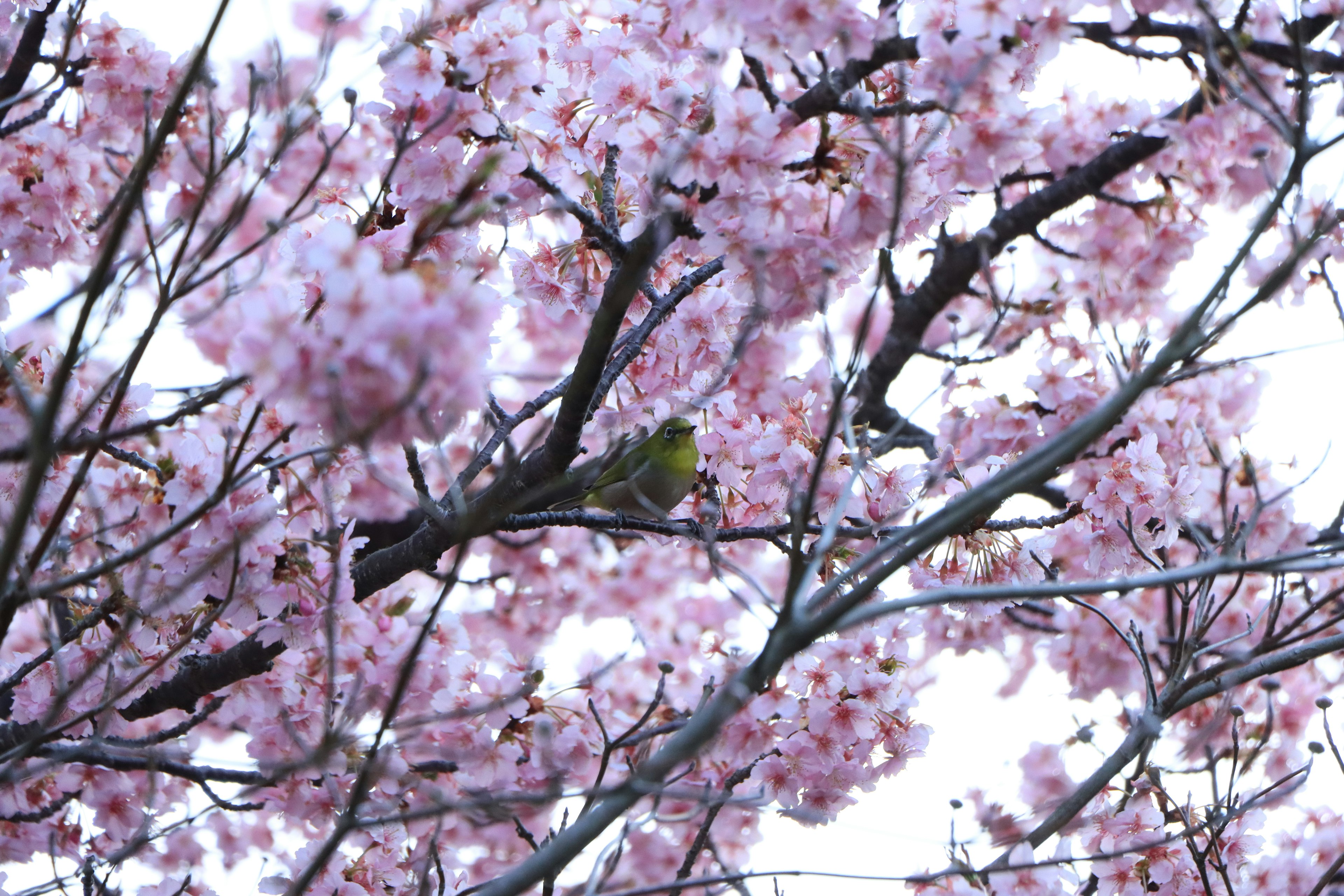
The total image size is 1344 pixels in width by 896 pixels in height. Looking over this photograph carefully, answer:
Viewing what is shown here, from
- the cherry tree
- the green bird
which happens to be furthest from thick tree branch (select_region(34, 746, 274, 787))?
the green bird

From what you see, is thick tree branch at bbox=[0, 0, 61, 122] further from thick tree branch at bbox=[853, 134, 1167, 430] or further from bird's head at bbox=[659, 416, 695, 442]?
thick tree branch at bbox=[853, 134, 1167, 430]

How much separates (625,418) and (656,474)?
87cm

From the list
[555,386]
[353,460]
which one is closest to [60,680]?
[353,460]

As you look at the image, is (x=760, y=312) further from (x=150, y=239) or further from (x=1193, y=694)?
(x=1193, y=694)

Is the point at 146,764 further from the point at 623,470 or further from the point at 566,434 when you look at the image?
the point at 623,470

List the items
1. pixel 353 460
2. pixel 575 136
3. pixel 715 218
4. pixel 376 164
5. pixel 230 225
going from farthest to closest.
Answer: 1. pixel 376 164
2. pixel 353 460
3. pixel 575 136
4. pixel 715 218
5. pixel 230 225

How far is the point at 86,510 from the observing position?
4.15m

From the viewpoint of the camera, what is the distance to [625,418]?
14.5 feet

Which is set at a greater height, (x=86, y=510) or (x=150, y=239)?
(x=86, y=510)

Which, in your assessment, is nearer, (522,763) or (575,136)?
(575,136)

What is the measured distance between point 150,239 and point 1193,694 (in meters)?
3.08

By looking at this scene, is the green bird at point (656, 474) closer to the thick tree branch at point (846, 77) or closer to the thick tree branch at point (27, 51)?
the thick tree branch at point (846, 77)

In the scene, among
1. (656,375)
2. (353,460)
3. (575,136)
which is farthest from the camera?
(656,375)

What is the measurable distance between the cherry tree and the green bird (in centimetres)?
41
